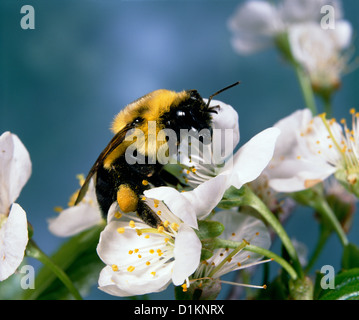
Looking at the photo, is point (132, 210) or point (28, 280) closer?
point (132, 210)

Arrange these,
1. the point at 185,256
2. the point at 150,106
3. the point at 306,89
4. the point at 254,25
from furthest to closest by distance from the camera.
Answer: the point at 254,25, the point at 306,89, the point at 150,106, the point at 185,256

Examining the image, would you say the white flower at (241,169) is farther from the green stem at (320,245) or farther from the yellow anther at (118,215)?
the green stem at (320,245)

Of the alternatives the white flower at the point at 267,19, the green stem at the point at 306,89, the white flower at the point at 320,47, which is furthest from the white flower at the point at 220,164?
the white flower at the point at 267,19

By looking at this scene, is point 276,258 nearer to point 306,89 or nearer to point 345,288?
point 345,288

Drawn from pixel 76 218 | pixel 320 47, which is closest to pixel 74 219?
pixel 76 218
